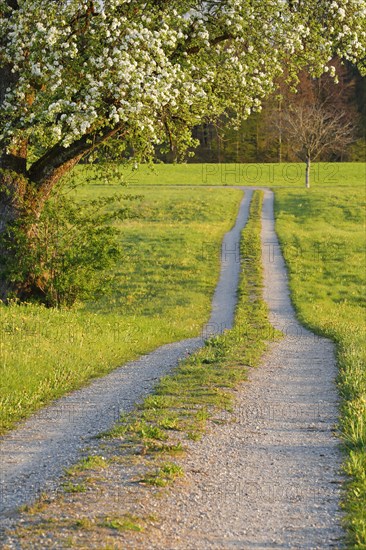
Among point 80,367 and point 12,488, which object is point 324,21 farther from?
point 12,488

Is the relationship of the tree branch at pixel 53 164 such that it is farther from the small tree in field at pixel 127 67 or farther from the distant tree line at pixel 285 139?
the distant tree line at pixel 285 139

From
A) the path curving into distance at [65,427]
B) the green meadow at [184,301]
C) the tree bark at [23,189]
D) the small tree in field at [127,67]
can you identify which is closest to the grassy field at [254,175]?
the green meadow at [184,301]

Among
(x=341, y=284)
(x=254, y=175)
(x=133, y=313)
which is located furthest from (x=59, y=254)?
(x=254, y=175)

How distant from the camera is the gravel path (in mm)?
6863

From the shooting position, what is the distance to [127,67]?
16.5 meters

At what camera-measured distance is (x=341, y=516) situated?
7.28 meters

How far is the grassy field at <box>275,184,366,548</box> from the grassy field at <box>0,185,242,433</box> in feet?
12.5

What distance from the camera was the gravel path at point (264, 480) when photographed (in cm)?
686

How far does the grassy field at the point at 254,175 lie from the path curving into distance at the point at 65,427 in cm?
6799

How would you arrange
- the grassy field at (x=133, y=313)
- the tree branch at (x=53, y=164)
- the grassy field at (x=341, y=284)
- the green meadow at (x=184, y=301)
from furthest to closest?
the tree branch at (x=53, y=164)
the grassy field at (x=133, y=313)
the green meadow at (x=184, y=301)
the grassy field at (x=341, y=284)

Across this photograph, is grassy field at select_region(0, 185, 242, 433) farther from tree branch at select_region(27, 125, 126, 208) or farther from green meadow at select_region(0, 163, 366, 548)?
tree branch at select_region(27, 125, 126, 208)

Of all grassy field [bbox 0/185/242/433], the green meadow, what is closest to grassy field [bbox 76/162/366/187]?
the green meadow

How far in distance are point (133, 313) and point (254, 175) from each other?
215 feet

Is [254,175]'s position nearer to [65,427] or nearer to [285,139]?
[285,139]
